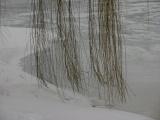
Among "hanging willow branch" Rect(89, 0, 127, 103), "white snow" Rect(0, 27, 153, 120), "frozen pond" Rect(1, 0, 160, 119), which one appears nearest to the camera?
"hanging willow branch" Rect(89, 0, 127, 103)

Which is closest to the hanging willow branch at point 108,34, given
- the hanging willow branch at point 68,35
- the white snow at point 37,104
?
the hanging willow branch at point 68,35

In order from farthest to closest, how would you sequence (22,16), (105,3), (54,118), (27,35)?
(22,16)
(27,35)
(54,118)
(105,3)

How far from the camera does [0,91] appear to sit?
128 cm

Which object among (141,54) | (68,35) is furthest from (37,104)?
(141,54)

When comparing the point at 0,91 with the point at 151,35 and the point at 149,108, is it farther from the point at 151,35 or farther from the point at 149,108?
the point at 151,35

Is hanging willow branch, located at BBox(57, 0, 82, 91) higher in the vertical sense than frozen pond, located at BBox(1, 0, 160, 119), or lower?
higher

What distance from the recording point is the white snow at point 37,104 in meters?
1.08

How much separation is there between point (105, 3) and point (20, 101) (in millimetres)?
529

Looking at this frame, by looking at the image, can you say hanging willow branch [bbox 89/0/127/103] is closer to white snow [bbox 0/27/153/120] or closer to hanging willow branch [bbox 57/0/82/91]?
hanging willow branch [bbox 57/0/82/91]

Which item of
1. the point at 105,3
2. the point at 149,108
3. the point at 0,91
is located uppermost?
the point at 105,3

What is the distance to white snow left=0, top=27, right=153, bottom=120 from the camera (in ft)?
3.53

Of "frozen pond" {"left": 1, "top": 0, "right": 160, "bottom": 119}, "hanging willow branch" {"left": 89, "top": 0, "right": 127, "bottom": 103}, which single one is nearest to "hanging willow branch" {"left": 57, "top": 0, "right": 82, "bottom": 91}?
"hanging willow branch" {"left": 89, "top": 0, "right": 127, "bottom": 103}

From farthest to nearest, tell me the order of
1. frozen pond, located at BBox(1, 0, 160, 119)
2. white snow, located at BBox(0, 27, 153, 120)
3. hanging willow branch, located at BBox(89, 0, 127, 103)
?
frozen pond, located at BBox(1, 0, 160, 119)
white snow, located at BBox(0, 27, 153, 120)
hanging willow branch, located at BBox(89, 0, 127, 103)

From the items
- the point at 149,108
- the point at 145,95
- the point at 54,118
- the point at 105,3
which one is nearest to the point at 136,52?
the point at 145,95
